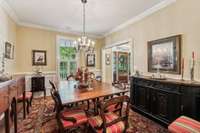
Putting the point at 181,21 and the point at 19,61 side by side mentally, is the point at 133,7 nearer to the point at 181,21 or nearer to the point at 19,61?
the point at 181,21

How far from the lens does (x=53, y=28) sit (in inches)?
204

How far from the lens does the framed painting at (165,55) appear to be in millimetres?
2717

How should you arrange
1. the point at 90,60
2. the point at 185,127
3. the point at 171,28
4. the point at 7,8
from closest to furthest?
the point at 185,127
the point at 171,28
the point at 7,8
the point at 90,60

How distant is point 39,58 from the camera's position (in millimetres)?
4926

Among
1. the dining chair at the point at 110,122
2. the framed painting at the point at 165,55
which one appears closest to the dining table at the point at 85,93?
the dining chair at the point at 110,122

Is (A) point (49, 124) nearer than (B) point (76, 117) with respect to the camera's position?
No

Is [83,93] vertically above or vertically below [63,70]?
below

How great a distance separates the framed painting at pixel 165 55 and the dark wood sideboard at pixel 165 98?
43 cm

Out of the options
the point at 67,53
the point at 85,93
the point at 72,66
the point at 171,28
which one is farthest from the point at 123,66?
the point at 85,93

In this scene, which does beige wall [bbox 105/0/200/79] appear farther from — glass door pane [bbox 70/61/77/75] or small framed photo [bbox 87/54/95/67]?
glass door pane [bbox 70/61/77/75]

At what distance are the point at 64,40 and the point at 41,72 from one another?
1.77 m

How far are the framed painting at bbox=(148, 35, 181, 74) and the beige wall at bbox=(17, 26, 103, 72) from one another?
155 inches

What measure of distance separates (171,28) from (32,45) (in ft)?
15.8

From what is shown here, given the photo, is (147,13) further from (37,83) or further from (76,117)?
(37,83)
